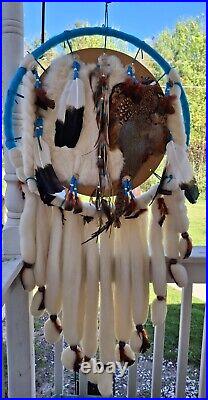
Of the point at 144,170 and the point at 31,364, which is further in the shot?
the point at 31,364

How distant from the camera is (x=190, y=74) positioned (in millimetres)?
2018

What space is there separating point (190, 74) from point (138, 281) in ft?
4.81

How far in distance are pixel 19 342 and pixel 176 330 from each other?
1095 millimetres

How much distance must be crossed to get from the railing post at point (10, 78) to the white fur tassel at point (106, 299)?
9.4 inches

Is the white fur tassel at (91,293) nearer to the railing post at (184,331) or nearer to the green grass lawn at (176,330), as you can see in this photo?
the railing post at (184,331)

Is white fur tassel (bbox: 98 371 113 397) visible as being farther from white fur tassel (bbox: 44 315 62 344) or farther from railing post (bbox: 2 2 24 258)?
railing post (bbox: 2 2 24 258)

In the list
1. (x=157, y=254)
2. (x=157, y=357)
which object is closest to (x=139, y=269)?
(x=157, y=254)

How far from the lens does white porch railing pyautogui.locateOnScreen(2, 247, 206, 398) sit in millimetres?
1011

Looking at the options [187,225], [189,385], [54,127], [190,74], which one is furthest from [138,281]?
[190,74]

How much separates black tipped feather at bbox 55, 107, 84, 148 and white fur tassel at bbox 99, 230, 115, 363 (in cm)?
25

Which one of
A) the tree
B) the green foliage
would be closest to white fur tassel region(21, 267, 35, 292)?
the green foliage

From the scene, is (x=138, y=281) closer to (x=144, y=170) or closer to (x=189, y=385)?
(x=144, y=170)

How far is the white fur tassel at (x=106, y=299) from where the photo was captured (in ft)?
3.07

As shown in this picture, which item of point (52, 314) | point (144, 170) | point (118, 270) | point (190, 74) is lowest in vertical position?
point (52, 314)
